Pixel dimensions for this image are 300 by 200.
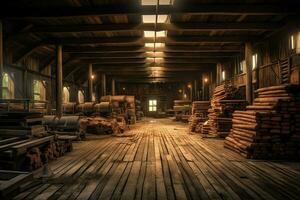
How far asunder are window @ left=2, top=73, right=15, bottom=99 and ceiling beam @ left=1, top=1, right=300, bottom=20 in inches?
288

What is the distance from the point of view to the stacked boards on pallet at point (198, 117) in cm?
1675

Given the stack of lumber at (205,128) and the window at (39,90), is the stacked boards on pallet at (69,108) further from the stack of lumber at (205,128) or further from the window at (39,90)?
the stack of lumber at (205,128)

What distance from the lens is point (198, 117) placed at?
17453 millimetres

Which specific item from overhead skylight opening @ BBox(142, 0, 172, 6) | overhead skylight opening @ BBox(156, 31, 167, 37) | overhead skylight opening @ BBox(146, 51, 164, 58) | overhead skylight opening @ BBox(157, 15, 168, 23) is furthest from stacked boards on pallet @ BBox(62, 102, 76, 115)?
overhead skylight opening @ BBox(142, 0, 172, 6)

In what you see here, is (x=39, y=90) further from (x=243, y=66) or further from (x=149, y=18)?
(x=243, y=66)

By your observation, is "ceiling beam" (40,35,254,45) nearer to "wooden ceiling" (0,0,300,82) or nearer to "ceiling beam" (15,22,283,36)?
"wooden ceiling" (0,0,300,82)

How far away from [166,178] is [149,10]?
7.03 metres

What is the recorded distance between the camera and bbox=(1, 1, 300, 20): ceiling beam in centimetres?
1034

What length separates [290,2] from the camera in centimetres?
1030

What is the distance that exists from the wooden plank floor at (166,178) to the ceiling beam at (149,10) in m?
5.57

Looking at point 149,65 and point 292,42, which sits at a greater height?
point 149,65

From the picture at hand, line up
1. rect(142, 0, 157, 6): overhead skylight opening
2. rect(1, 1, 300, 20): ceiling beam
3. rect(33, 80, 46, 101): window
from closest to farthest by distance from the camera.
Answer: rect(1, 1, 300, 20): ceiling beam
rect(142, 0, 157, 6): overhead skylight opening
rect(33, 80, 46, 101): window

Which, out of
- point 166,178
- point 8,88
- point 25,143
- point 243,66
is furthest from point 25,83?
point 166,178

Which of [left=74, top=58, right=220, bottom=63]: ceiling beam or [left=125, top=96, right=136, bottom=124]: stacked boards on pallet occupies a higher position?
[left=74, top=58, right=220, bottom=63]: ceiling beam
